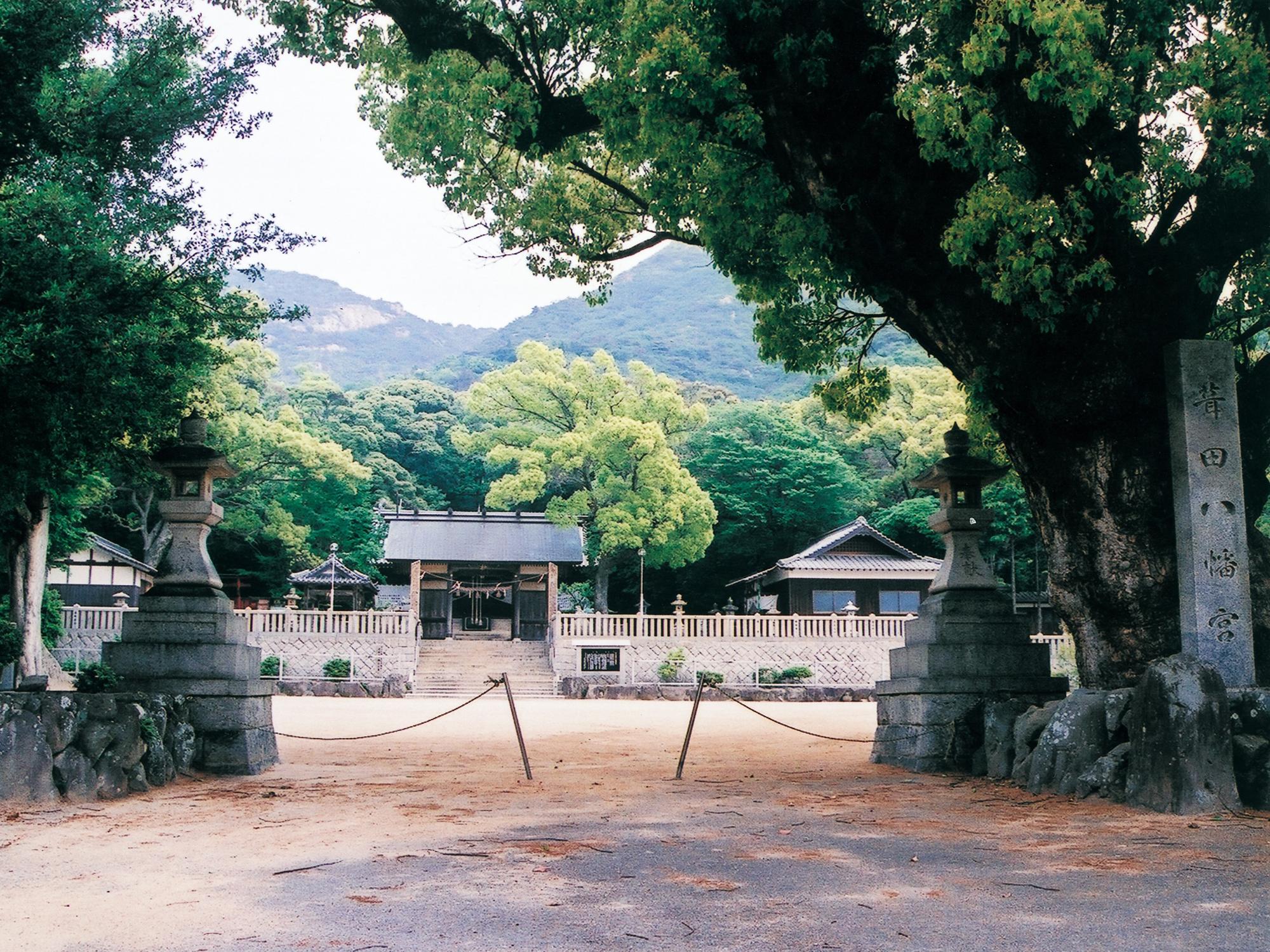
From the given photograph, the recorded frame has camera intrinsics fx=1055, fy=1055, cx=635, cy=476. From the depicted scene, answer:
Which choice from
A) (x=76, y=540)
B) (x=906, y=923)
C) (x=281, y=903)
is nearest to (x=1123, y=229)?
(x=906, y=923)

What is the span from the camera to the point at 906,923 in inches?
162

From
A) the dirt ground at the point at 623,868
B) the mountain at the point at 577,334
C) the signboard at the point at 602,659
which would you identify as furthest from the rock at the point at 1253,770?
the mountain at the point at 577,334

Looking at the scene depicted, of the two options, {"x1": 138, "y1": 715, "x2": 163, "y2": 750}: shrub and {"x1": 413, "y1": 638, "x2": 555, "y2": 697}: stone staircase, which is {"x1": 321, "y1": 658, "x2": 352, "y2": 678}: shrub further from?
{"x1": 138, "y1": 715, "x2": 163, "y2": 750}: shrub

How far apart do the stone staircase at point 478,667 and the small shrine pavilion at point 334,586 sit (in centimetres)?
364

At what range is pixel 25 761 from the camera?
719 centimetres

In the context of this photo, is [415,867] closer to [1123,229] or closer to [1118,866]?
[1118,866]

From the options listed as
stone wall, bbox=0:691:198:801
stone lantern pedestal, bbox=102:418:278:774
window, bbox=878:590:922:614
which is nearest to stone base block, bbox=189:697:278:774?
stone lantern pedestal, bbox=102:418:278:774

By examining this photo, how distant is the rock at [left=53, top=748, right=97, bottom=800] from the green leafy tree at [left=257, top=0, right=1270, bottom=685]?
638cm

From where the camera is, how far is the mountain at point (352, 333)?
125500 mm

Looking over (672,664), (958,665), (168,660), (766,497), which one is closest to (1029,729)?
(958,665)

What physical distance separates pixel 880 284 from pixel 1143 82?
240 centimetres

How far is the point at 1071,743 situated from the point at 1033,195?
3.99 meters

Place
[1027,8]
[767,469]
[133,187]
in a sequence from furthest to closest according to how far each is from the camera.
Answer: [767,469] < [133,187] < [1027,8]

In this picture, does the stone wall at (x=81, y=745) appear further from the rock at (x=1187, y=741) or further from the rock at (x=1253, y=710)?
the rock at (x=1253, y=710)
